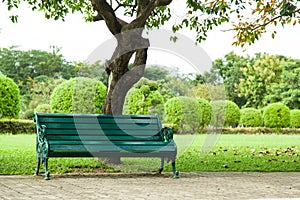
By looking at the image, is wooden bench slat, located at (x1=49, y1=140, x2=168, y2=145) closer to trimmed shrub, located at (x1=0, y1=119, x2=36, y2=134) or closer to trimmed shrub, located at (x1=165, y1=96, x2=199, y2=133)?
trimmed shrub, located at (x1=0, y1=119, x2=36, y2=134)

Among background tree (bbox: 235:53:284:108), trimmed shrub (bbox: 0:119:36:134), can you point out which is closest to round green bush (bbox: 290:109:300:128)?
background tree (bbox: 235:53:284:108)

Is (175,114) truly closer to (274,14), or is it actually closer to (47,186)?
(274,14)

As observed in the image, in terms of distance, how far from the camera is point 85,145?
22.9 feet

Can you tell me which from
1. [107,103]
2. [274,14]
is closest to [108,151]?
[107,103]

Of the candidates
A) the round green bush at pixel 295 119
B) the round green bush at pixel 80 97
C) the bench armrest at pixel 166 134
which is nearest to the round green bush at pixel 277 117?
the round green bush at pixel 295 119

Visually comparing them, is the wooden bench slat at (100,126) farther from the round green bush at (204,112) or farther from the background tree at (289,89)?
the background tree at (289,89)

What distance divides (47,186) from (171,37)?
4.60m

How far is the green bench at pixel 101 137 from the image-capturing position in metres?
6.90

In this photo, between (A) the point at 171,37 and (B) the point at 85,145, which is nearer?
(B) the point at 85,145

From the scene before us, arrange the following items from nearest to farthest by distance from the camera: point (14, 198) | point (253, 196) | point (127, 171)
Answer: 1. point (14, 198)
2. point (253, 196)
3. point (127, 171)

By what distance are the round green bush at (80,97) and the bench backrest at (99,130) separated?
12.0m

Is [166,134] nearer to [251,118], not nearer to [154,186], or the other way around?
[154,186]

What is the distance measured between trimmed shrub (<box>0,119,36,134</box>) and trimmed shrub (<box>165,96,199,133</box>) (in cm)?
646

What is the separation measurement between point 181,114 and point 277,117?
7.52 metres
